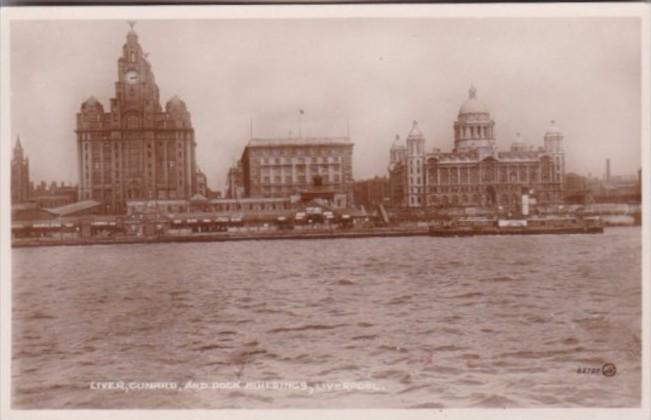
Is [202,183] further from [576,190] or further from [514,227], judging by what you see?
[576,190]

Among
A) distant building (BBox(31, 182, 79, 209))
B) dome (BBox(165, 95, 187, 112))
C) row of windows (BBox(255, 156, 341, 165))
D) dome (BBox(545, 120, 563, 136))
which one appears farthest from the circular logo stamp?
distant building (BBox(31, 182, 79, 209))

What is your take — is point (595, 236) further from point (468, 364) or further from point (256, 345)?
point (256, 345)

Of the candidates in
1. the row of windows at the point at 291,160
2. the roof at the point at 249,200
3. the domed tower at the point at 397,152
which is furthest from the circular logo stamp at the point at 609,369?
the roof at the point at 249,200

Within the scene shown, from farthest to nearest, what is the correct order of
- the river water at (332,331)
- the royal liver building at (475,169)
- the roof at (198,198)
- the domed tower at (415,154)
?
the roof at (198,198), the domed tower at (415,154), the royal liver building at (475,169), the river water at (332,331)

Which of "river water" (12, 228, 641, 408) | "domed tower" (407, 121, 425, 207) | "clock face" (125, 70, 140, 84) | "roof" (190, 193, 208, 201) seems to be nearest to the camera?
"river water" (12, 228, 641, 408)

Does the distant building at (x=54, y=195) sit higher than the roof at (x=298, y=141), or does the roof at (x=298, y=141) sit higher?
the roof at (x=298, y=141)

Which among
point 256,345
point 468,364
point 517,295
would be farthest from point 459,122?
point 256,345

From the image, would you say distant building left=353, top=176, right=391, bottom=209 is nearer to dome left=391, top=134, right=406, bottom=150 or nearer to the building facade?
dome left=391, top=134, right=406, bottom=150

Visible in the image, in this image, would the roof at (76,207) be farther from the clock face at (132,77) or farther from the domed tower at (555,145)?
the domed tower at (555,145)
